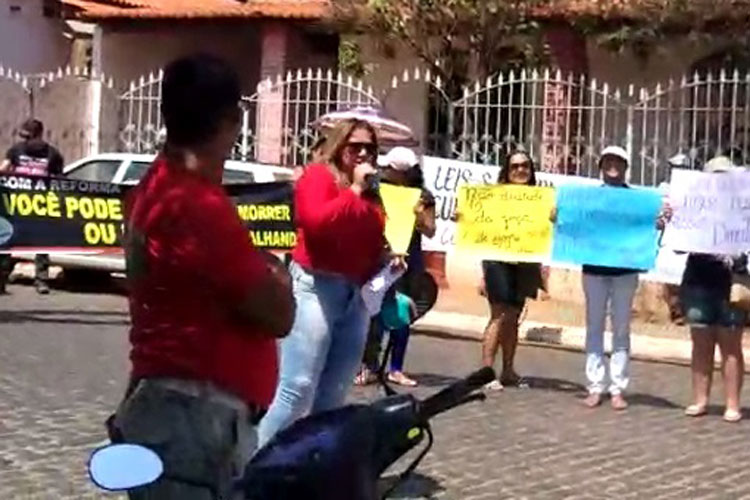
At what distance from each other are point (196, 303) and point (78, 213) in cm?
1132

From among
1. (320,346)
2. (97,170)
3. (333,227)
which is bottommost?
(320,346)

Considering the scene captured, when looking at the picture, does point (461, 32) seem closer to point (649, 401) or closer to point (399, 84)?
point (399, 84)

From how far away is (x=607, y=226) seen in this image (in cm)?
1126

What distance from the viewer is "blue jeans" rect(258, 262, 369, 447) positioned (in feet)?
22.0

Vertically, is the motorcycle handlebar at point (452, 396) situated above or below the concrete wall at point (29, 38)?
below

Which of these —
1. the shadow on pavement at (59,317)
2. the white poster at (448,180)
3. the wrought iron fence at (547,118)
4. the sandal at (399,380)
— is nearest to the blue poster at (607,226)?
the sandal at (399,380)

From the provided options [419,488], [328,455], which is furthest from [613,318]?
[328,455]

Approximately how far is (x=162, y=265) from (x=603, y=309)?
7107 millimetres

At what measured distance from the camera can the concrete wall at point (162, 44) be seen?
2214cm

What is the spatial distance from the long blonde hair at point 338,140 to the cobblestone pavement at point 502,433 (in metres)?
1.60

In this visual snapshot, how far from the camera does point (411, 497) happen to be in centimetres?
761

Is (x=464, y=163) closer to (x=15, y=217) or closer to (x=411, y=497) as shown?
(x=15, y=217)

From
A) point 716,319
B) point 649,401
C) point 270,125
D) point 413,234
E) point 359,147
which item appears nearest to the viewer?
point 359,147

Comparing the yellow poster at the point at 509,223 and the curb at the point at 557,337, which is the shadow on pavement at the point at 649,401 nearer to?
the yellow poster at the point at 509,223
